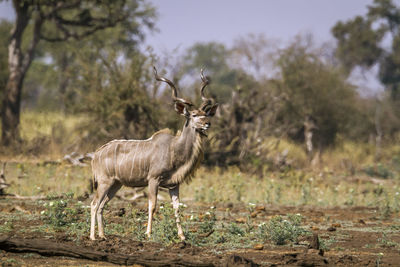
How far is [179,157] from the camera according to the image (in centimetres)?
688

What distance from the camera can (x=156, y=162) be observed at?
6.82 meters

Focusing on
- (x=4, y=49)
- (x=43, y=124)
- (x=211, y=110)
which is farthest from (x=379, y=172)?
(x=4, y=49)

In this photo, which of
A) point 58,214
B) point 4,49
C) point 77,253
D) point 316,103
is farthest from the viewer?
point 4,49

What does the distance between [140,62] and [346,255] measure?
10.6 m

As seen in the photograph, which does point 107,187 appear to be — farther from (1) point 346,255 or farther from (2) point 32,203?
(2) point 32,203

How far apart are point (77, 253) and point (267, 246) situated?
234 centimetres

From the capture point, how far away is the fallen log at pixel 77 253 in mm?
5234

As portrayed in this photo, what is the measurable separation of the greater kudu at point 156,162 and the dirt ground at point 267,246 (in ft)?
1.86

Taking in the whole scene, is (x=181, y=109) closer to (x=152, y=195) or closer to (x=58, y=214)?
(x=152, y=195)

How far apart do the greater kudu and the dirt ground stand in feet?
1.86

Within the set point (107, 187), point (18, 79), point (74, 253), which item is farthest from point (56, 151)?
point (74, 253)

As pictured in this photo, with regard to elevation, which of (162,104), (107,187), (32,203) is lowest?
(32,203)

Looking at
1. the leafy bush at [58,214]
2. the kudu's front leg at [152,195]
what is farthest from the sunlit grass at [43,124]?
the kudu's front leg at [152,195]

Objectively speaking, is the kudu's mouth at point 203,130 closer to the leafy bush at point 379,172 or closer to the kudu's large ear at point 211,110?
the kudu's large ear at point 211,110
